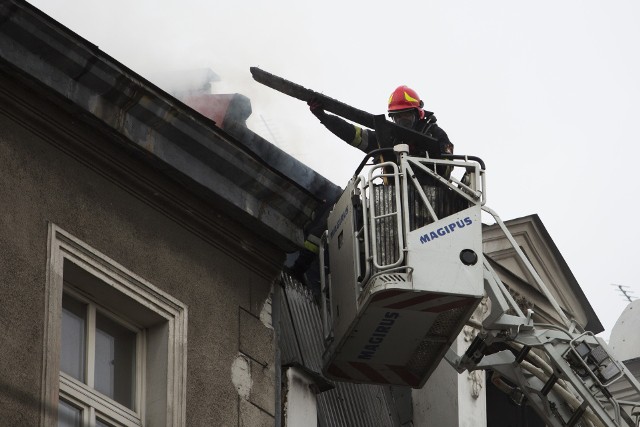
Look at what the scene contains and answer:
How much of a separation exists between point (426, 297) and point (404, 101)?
269cm

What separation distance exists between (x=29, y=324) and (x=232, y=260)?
103 inches

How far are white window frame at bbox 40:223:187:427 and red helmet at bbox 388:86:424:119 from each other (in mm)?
4031

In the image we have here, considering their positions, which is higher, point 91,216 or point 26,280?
point 91,216

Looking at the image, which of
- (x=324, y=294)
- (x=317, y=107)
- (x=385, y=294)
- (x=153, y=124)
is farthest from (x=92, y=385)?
(x=317, y=107)

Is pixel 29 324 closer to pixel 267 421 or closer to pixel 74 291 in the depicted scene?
pixel 74 291

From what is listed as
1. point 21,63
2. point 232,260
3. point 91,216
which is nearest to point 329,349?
point 232,260

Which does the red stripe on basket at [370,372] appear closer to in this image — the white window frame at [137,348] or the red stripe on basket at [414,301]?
the red stripe on basket at [414,301]

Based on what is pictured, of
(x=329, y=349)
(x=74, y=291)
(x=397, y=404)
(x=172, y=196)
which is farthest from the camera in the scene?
(x=397, y=404)

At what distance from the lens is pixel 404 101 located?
15555 mm

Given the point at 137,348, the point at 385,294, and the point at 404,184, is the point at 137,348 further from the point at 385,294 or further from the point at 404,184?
the point at 404,184

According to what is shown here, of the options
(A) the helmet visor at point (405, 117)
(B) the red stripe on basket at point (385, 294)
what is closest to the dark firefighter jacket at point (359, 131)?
(A) the helmet visor at point (405, 117)

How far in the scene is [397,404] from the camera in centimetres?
1673

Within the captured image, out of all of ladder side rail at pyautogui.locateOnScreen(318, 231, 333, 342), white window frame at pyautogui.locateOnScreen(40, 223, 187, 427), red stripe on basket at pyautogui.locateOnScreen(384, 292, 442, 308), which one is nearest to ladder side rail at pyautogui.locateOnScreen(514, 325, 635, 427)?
red stripe on basket at pyautogui.locateOnScreen(384, 292, 442, 308)

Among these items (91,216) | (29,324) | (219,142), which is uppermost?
(219,142)
